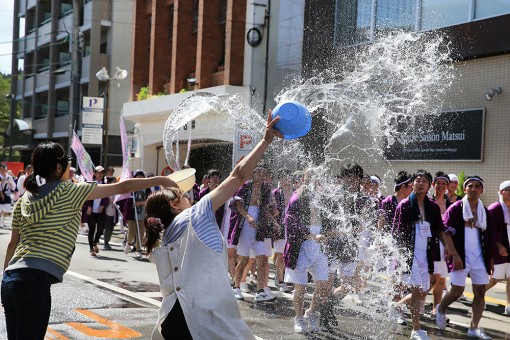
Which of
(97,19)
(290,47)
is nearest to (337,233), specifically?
(290,47)

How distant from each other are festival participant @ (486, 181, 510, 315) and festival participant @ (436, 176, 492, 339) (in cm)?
26

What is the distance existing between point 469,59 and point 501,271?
7.58 m

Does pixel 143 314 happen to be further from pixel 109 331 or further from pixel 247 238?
pixel 247 238

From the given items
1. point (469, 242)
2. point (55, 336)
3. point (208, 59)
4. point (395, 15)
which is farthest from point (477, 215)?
point (208, 59)

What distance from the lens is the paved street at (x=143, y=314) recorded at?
24.4 feet

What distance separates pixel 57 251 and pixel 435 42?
1332 centimetres

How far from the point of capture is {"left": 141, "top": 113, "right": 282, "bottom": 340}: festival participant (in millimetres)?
3697

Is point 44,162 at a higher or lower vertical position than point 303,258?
higher

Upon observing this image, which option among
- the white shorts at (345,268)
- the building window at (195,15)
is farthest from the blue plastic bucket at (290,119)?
the building window at (195,15)

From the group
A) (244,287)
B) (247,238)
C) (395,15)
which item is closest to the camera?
(247,238)

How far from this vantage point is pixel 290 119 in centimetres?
406

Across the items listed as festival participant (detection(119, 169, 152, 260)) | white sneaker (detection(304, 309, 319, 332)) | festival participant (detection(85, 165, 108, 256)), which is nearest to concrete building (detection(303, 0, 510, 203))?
festival participant (detection(119, 169, 152, 260))

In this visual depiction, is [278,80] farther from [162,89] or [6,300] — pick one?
[6,300]

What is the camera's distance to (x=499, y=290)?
11844 millimetres
